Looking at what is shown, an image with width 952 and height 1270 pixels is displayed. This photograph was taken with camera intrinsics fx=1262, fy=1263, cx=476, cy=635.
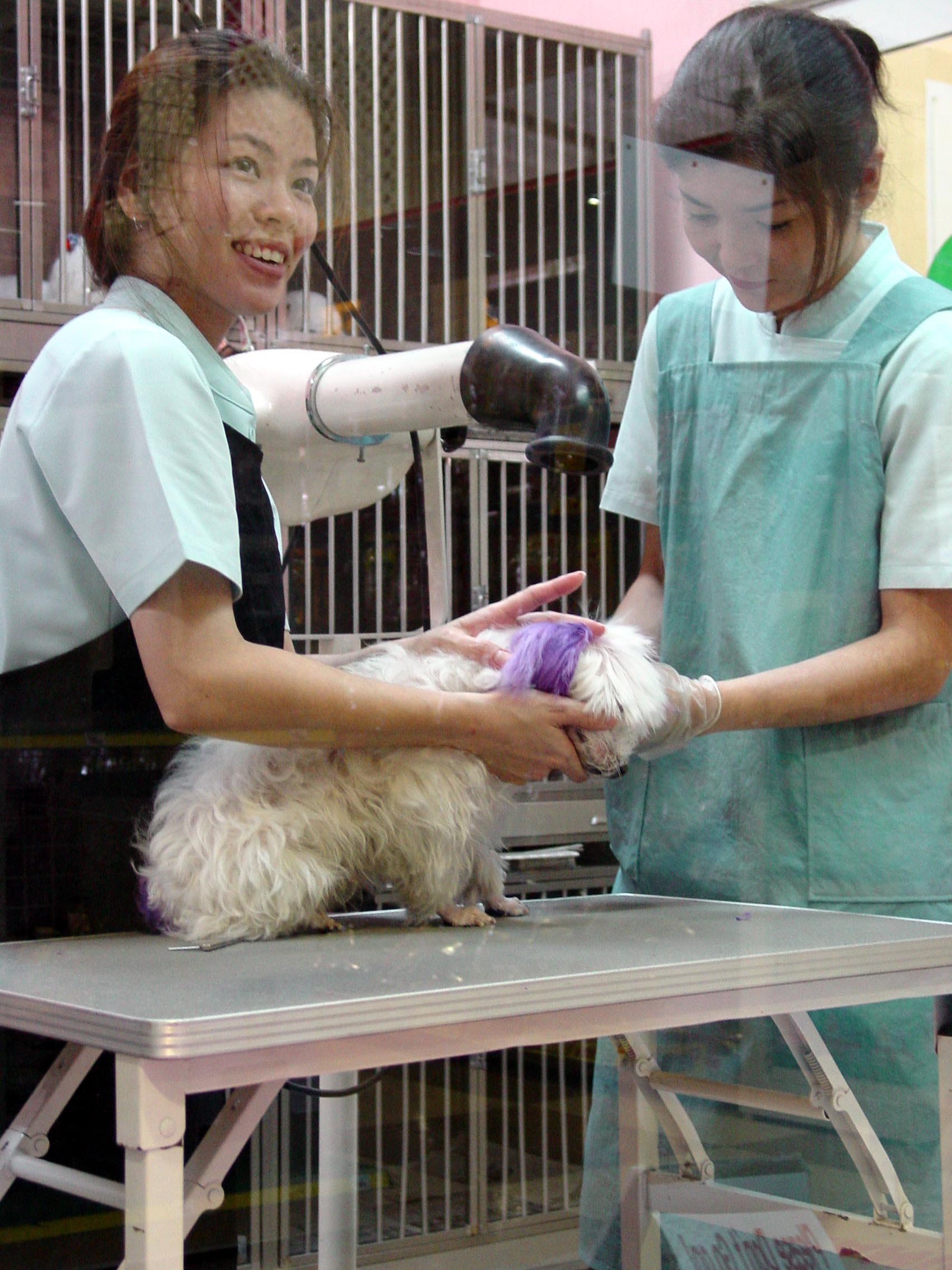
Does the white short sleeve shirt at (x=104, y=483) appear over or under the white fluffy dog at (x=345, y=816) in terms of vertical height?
over

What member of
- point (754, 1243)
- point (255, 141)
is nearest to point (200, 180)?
point (255, 141)

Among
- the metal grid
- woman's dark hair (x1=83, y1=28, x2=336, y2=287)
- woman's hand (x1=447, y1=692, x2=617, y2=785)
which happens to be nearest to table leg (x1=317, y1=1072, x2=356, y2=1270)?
the metal grid

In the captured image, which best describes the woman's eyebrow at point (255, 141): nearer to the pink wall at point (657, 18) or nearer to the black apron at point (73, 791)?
the black apron at point (73, 791)

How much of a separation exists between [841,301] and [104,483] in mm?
717

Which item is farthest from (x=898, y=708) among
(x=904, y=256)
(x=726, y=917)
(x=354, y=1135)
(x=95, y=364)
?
(x=95, y=364)

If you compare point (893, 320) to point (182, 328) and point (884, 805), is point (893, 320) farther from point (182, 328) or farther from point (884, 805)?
point (182, 328)

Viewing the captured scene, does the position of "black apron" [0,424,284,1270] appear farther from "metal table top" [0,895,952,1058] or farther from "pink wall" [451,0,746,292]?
"pink wall" [451,0,746,292]

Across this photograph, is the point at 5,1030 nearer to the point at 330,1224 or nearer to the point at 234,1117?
the point at 234,1117

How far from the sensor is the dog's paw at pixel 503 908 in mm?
1037

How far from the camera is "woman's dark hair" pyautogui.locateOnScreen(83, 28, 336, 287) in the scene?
987mm

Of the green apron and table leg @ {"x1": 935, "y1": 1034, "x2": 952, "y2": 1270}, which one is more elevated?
the green apron

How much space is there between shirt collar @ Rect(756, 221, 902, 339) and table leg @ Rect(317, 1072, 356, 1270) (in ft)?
2.73

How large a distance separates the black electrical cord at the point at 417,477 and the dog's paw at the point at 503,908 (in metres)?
0.27

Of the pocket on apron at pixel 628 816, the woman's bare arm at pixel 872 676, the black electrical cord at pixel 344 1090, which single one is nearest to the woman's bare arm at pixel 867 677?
the woman's bare arm at pixel 872 676
